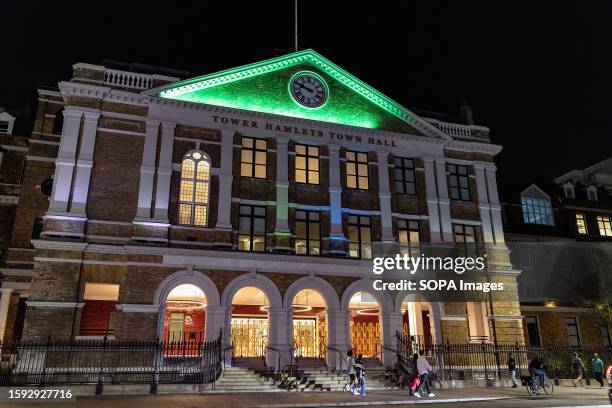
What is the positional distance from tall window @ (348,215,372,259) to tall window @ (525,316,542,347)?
49.5 ft

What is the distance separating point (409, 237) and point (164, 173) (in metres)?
13.8

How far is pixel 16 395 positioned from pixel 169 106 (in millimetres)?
14828

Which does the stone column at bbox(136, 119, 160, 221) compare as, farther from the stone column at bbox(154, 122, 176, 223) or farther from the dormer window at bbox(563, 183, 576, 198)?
the dormer window at bbox(563, 183, 576, 198)

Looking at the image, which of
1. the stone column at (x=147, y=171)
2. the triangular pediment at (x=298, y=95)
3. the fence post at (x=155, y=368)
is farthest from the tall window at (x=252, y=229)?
the fence post at (x=155, y=368)

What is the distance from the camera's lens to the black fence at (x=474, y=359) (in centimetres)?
2355

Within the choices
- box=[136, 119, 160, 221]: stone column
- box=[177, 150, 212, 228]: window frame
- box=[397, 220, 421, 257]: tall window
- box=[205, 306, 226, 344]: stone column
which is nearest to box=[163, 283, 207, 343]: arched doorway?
box=[205, 306, 226, 344]: stone column

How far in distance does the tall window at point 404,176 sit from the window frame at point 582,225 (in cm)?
1835

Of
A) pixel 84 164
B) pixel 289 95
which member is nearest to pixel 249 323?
pixel 84 164

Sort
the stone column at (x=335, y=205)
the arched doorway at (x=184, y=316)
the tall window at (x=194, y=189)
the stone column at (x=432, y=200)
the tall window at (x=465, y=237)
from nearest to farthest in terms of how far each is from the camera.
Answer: the tall window at (x=194, y=189) < the arched doorway at (x=184, y=316) < the stone column at (x=335, y=205) < the stone column at (x=432, y=200) < the tall window at (x=465, y=237)

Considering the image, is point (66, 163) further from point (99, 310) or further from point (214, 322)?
point (214, 322)

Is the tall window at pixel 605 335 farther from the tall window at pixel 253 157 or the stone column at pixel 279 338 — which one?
the tall window at pixel 253 157

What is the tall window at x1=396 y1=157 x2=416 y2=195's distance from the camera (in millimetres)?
29172

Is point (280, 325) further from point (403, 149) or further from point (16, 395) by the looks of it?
point (403, 149)

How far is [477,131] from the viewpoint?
32.0m
